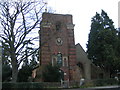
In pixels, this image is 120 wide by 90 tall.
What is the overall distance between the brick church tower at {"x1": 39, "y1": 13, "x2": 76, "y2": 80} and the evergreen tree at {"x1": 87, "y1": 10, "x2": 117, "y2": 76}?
17.8 ft

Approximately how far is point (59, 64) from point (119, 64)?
13035mm

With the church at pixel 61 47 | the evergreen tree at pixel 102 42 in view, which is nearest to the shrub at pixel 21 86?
the church at pixel 61 47

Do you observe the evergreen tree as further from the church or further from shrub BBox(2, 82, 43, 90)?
shrub BBox(2, 82, 43, 90)

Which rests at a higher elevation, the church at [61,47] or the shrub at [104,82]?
the church at [61,47]

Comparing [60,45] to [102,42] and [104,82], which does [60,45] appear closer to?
[102,42]

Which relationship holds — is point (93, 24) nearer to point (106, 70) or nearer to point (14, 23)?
point (106, 70)

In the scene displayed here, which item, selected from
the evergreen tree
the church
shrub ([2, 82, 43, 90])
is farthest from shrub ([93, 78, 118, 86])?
shrub ([2, 82, 43, 90])

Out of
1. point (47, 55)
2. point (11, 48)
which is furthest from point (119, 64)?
point (11, 48)

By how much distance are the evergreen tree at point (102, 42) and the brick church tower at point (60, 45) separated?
17.8ft

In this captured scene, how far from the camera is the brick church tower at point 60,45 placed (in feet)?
142

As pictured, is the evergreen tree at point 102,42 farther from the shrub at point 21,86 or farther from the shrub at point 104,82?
the shrub at point 21,86

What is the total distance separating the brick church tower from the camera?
43344mm

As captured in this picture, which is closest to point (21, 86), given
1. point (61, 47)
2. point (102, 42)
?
point (61, 47)

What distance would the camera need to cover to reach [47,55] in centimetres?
4353
